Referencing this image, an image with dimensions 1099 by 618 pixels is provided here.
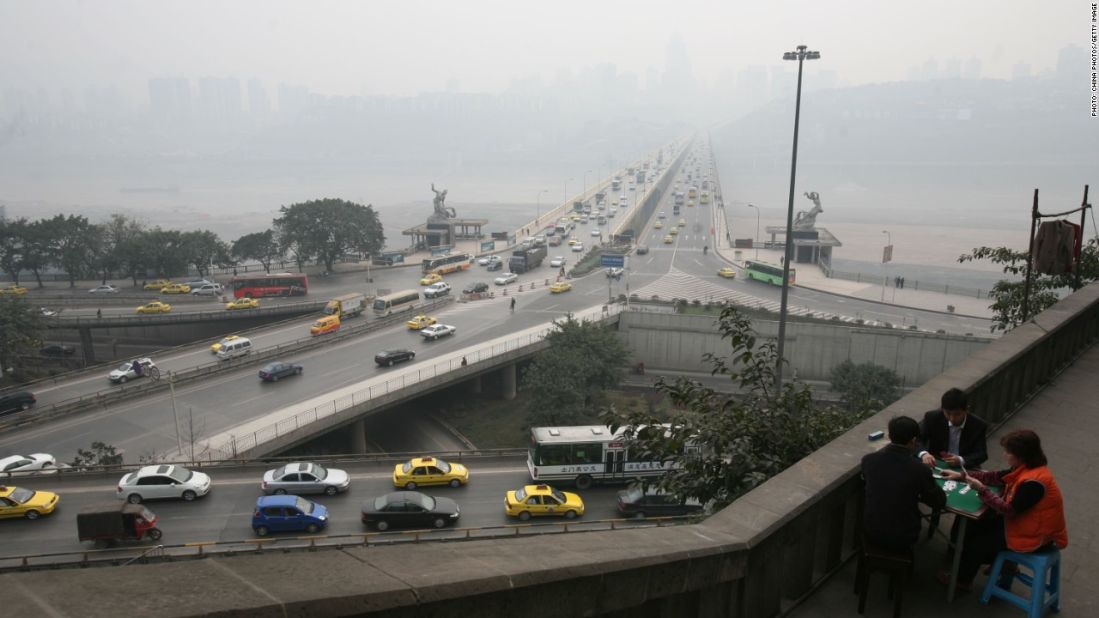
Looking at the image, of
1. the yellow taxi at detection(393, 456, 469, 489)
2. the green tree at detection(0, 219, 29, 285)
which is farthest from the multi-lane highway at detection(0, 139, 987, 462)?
the green tree at detection(0, 219, 29, 285)

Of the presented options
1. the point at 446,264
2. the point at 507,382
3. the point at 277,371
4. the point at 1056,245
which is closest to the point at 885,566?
the point at 1056,245

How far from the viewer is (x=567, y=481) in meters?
17.1

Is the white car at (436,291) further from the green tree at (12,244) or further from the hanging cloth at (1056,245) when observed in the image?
the hanging cloth at (1056,245)

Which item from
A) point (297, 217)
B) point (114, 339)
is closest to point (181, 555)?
point (114, 339)

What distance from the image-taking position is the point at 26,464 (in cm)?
1628

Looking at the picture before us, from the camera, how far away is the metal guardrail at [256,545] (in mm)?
11867

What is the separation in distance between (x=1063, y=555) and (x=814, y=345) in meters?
27.2

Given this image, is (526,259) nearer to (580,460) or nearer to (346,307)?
(346,307)

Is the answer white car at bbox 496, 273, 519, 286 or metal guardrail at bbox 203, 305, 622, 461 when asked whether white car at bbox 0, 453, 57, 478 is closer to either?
metal guardrail at bbox 203, 305, 622, 461

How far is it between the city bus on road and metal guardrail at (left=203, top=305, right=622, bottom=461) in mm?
15215

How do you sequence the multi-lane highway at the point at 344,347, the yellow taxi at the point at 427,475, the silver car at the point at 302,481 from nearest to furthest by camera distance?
1. the silver car at the point at 302,481
2. the yellow taxi at the point at 427,475
3. the multi-lane highway at the point at 344,347

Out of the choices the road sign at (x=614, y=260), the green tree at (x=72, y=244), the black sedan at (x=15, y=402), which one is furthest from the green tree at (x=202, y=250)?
the road sign at (x=614, y=260)

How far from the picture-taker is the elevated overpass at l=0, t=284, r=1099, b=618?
1746mm

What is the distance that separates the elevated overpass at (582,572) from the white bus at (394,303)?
96.4 ft
